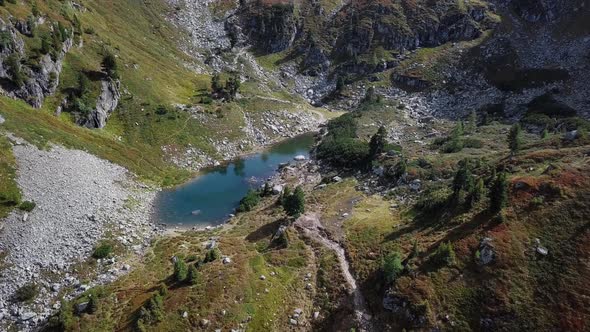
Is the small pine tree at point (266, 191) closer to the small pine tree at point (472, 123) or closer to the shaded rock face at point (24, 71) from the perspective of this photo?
the shaded rock face at point (24, 71)

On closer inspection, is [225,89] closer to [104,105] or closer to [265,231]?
[104,105]

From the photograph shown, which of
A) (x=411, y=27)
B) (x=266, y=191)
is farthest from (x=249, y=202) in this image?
(x=411, y=27)

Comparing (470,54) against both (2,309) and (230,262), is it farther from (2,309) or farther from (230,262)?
(2,309)

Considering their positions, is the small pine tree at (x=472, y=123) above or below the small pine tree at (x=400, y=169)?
above

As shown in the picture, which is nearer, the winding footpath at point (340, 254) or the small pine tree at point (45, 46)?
the winding footpath at point (340, 254)

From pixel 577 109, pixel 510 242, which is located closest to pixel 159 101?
pixel 510 242

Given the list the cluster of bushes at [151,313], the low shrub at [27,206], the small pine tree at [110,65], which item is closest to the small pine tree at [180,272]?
the cluster of bushes at [151,313]

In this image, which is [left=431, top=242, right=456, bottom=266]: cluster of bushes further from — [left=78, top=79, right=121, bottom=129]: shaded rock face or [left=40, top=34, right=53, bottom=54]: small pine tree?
[left=40, top=34, right=53, bottom=54]: small pine tree
